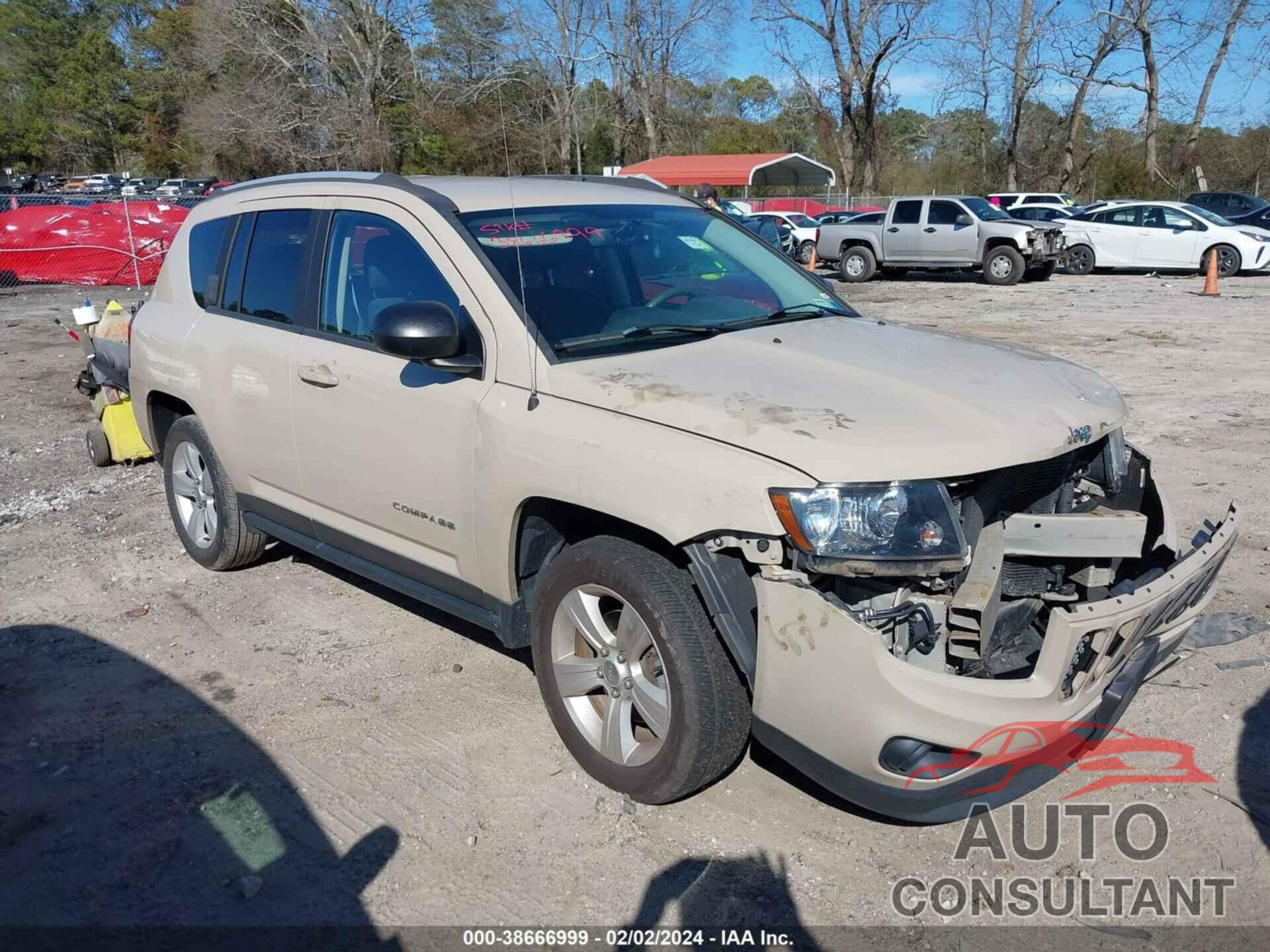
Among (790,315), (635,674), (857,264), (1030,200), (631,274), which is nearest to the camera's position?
(635,674)

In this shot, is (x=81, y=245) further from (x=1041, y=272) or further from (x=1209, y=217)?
(x=1209, y=217)

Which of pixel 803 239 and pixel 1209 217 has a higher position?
pixel 1209 217

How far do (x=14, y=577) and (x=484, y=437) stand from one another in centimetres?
342

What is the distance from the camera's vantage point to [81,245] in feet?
63.2

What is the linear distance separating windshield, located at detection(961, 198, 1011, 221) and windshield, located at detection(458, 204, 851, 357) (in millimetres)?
18630

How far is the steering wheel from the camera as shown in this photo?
3795 mm

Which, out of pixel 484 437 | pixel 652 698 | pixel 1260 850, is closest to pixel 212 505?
pixel 484 437

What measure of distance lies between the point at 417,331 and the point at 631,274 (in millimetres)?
965

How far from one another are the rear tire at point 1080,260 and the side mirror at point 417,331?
22.2 meters

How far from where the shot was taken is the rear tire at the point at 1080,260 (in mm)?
22500

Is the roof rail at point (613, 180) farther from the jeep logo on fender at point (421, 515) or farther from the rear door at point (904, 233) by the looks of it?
the rear door at point (904, 233)

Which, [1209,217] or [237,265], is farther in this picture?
[1209,217]

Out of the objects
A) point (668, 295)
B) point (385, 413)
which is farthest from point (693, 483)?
point (385, 413)

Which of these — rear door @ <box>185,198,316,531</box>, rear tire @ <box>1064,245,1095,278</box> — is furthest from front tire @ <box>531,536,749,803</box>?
rear tire @ <box>1064,245,1095,278</box>
